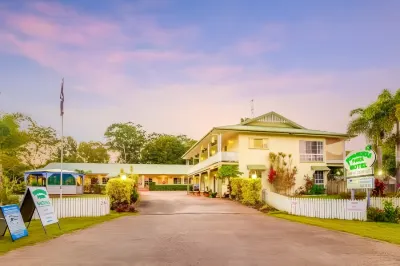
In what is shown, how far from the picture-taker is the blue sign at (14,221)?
36.6 ft

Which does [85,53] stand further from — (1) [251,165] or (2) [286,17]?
(1) [251,165]

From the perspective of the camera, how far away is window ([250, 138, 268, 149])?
113 ft

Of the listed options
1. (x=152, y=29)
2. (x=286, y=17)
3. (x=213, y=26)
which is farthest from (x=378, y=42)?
(x=152, y=29)

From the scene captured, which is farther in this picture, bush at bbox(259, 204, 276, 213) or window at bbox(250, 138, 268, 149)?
window at bbox(250, 138, 268, 149)

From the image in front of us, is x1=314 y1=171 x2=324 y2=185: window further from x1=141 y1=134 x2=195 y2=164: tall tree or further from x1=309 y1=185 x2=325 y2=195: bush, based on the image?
x1=141 y1=134 x2=195 y2=164: tall tree

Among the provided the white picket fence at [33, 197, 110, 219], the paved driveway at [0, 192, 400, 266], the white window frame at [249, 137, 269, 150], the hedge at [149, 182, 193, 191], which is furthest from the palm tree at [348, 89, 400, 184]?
the hedge at [149, 182, 193, 191]

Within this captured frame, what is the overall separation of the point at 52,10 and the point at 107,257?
13.6 meters

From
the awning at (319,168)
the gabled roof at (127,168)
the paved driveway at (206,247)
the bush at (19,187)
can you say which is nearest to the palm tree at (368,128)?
the awning at (319,168)

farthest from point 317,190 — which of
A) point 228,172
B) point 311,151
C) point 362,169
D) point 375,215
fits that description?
point 375,215

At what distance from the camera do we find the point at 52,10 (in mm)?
17797

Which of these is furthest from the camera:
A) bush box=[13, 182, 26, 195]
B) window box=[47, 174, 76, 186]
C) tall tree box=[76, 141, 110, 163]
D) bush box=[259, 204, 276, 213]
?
tall tree box=[76, 141, 110, 163]

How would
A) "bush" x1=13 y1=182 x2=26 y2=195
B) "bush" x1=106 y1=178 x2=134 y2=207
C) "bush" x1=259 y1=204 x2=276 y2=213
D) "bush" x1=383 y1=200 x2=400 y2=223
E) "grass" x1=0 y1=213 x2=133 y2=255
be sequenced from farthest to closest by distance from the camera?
"bush" x1=106 y1=178 x2=134 y2=207 < "bush" x1=259 y1=204 x2=276 y2=213 < "bush" x1=13 y1=182 x2=26 y2=195 < "bush" x1=383 y1=200 x2=400 y2=223 < "grass" x1=0 y1=213 x2=133 y2=255

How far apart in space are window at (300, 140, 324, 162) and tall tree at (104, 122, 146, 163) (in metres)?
62.2

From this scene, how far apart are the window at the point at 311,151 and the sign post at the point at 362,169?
51.4 ft
